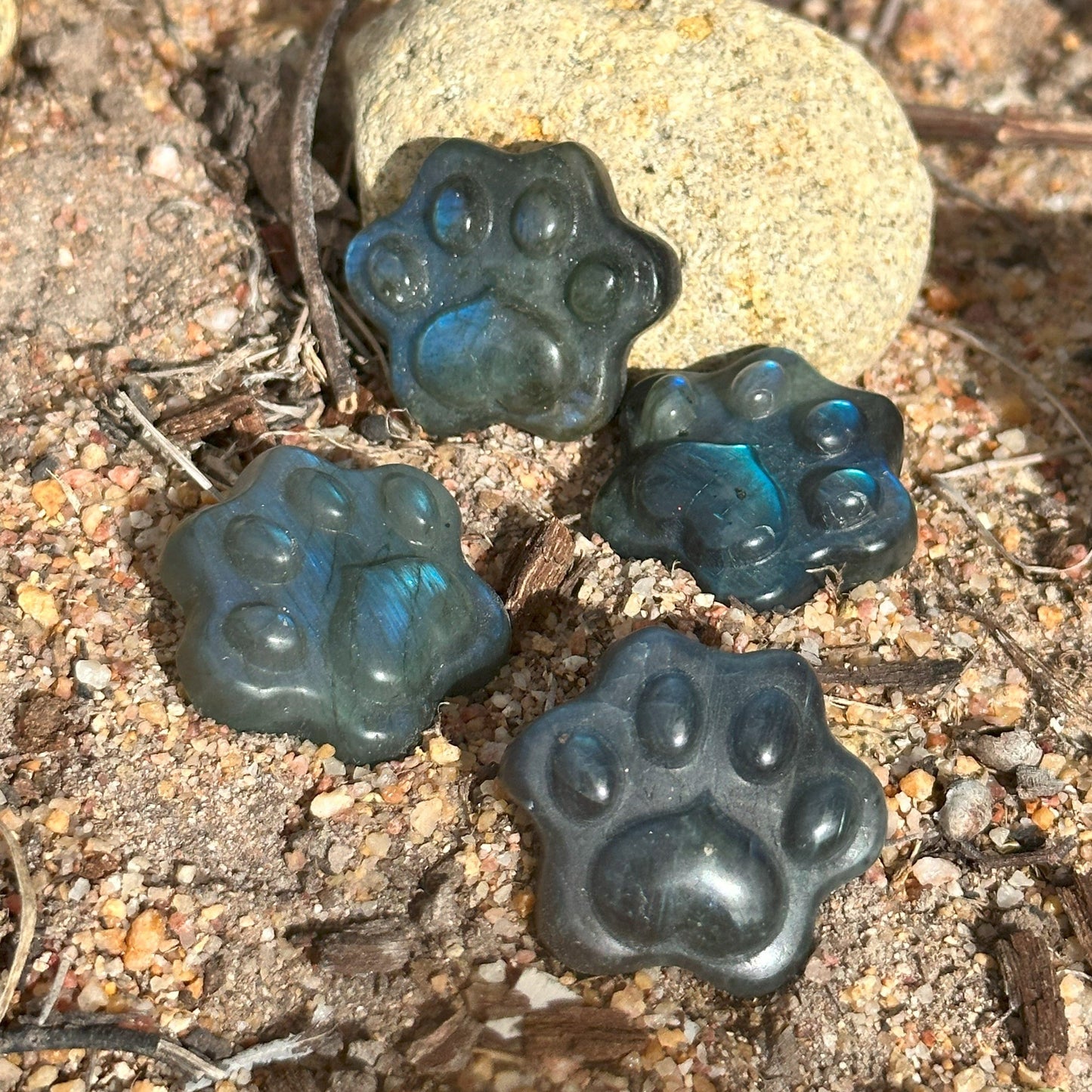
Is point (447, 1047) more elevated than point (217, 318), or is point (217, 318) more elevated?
point (217, 318)

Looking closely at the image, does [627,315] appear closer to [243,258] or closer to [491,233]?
[491,233]

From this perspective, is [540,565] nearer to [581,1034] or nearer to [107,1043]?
[581,1034]

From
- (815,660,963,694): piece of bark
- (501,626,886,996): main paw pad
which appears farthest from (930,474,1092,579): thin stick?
(501,626,886,996): main paw pad

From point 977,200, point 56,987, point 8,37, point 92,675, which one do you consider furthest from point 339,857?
point 977,200

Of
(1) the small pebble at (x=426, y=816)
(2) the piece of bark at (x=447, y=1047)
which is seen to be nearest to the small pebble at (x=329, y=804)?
(1) the small pebble at (x=426, y=816)

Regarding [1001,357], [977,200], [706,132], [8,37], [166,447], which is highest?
[8,37]

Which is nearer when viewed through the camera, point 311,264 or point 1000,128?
point 311,264

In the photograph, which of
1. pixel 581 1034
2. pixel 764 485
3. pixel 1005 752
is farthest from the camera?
pixel 764 485

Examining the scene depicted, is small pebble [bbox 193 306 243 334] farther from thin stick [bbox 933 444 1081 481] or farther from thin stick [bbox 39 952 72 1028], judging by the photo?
thin stick [bbox 933 444 1081 481]
